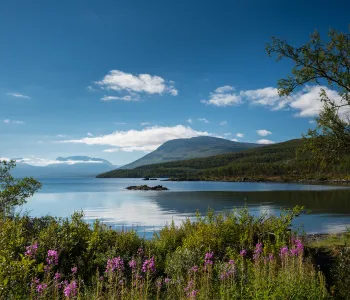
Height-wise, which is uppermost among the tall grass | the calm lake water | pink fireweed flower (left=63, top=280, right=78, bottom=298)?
pink fireweed flower (left=63, top=280, right=78, bottom=298)

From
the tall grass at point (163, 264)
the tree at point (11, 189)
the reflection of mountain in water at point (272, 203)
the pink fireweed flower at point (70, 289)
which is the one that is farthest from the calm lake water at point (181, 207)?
the pink fireweed flower at point (70, 289)

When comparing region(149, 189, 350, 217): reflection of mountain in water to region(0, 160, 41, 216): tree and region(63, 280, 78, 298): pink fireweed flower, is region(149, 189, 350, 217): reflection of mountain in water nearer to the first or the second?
region(0, 160, 41, 216): tree

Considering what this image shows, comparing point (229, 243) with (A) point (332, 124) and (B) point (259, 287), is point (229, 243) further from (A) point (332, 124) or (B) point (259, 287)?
(A) point (332, 124)

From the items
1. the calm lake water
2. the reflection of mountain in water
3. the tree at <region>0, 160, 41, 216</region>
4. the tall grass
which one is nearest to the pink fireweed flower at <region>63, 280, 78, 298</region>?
the tall grass

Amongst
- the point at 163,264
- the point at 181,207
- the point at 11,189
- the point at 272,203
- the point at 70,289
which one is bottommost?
the point at 181,207

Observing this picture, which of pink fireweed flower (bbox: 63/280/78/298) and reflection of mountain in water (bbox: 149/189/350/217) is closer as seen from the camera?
pink fireweed flower (bbox: 63/280/78/298)

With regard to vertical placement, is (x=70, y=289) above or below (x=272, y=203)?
above

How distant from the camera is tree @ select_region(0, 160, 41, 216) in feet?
63.3

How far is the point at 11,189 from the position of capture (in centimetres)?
1941

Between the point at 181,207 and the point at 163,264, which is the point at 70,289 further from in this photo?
the point at 181,207

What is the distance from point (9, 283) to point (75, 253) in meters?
5.96

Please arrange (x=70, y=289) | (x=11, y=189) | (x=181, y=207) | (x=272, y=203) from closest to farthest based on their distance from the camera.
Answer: (x=70, y=289), (x=11, y=189), (x=181, y=207), (x=272, y=203)

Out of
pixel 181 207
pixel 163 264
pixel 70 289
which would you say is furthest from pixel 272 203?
pixel 70 289

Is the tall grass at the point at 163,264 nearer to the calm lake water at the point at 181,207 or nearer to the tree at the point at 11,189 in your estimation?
the calm lake water at the point at 181,207
